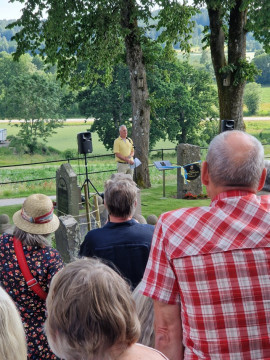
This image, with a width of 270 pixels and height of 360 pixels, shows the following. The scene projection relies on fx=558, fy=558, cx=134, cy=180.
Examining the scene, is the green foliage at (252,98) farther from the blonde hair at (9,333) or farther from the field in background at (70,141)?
the blonde hair at (9,333)

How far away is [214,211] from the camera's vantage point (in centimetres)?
228

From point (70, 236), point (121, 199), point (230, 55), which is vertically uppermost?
point (230, 55)

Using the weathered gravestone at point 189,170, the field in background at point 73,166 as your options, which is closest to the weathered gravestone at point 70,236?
the weathered gravestone at point 189,170

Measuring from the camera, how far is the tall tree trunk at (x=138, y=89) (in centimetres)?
1639

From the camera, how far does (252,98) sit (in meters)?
71.2

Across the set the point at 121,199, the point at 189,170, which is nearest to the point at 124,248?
the point at 121,199

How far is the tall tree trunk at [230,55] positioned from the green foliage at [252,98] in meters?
57.5

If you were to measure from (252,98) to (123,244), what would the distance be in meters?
70.2

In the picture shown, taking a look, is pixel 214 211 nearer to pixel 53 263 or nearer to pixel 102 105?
pixel 53 263

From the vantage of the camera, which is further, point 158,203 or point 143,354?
point 158,203

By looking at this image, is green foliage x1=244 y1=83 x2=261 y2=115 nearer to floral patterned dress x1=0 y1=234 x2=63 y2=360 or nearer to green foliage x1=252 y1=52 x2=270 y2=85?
green foliage x1=252 y1=52 x2=270 y2=85

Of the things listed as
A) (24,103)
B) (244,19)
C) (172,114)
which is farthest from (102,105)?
(244,19)

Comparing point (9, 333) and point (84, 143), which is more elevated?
point (9, 333)

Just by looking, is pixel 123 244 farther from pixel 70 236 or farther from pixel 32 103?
pixel 32 103
